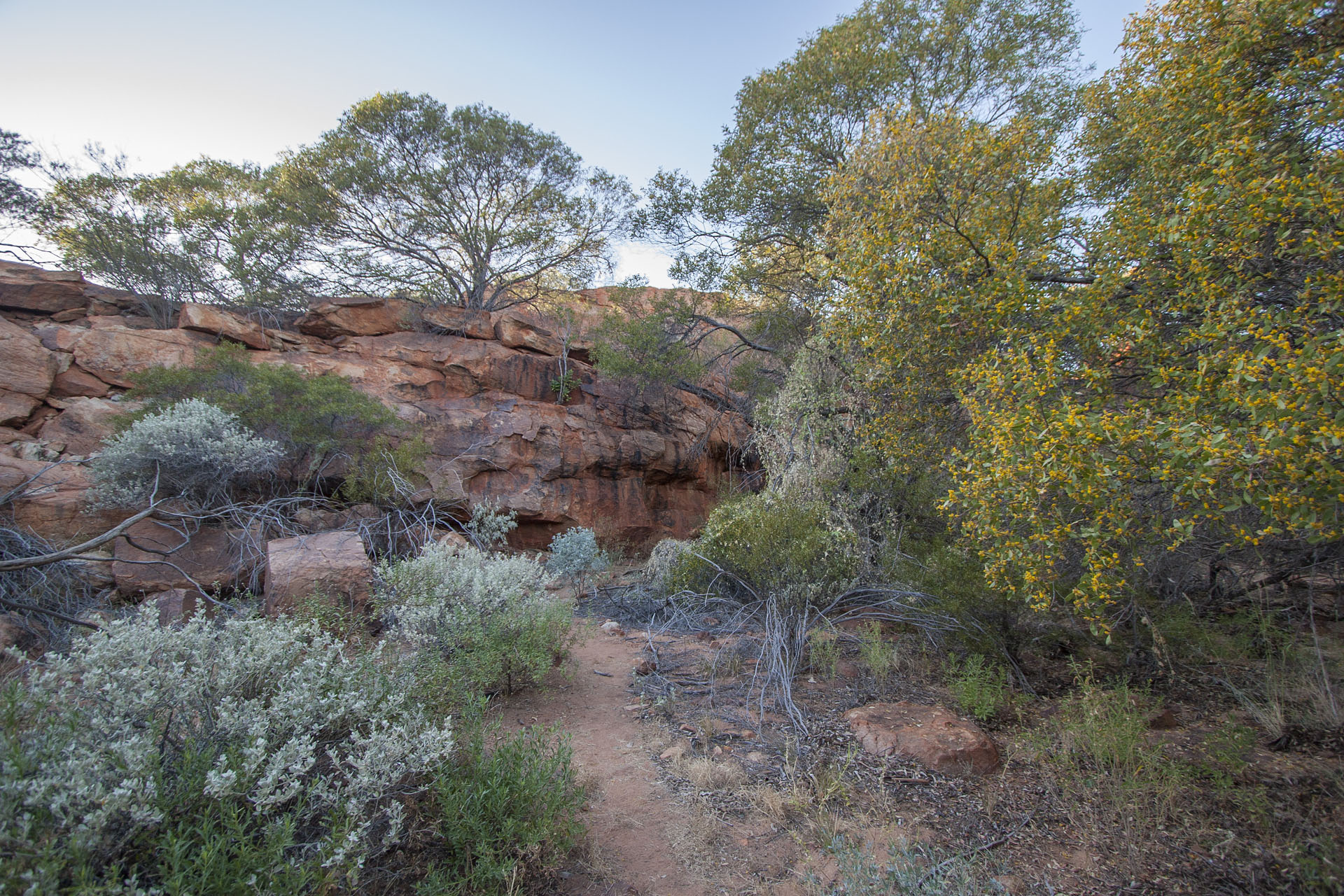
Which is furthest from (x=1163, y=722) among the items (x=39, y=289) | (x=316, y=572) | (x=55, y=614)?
(x=39, y=289)

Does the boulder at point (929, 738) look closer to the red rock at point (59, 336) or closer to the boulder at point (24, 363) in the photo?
the boulder at point (24, 363)

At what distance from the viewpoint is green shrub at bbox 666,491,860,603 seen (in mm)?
6020

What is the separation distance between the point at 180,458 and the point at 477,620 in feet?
16.5

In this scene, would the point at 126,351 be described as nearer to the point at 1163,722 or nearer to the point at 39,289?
the point at 39,289

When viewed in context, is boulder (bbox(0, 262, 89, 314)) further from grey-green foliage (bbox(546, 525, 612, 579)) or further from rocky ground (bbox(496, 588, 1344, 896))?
rocky ground (bbox(496, 588, 1344, 896))

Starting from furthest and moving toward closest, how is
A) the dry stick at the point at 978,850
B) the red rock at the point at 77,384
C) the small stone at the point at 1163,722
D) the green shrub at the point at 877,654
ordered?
the red rock at the point at 77,384 → the green shrub at the point at 877,654 → the small stone at the point at 1163,722 → the dry stick at the point at 978,850

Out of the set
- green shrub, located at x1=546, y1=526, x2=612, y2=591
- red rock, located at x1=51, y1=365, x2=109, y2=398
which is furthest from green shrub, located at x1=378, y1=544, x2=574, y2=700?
red rock, located at x1=51, y1=365, x2=109, y2=398

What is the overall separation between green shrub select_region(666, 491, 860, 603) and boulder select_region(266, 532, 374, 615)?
12.2 feet

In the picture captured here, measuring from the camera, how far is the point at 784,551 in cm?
612

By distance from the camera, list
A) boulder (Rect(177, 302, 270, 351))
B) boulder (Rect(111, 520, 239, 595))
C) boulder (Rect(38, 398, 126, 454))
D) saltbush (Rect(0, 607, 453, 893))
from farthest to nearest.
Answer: boulder (Rect(177, 302, 270, 351)) → boulder (Rect(38, 398, 126, 454)) → boulder (Rect(111, 520, 239, 595)) → saltbush (Rect(0, 607, 453, 893))

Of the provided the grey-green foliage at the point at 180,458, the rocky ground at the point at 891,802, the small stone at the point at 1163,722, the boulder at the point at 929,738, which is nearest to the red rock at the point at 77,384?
the grey-green foliage at the point at 180,458

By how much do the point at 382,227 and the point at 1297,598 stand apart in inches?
595

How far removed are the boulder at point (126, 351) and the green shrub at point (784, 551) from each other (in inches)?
337

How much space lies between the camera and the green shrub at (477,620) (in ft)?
13.8
